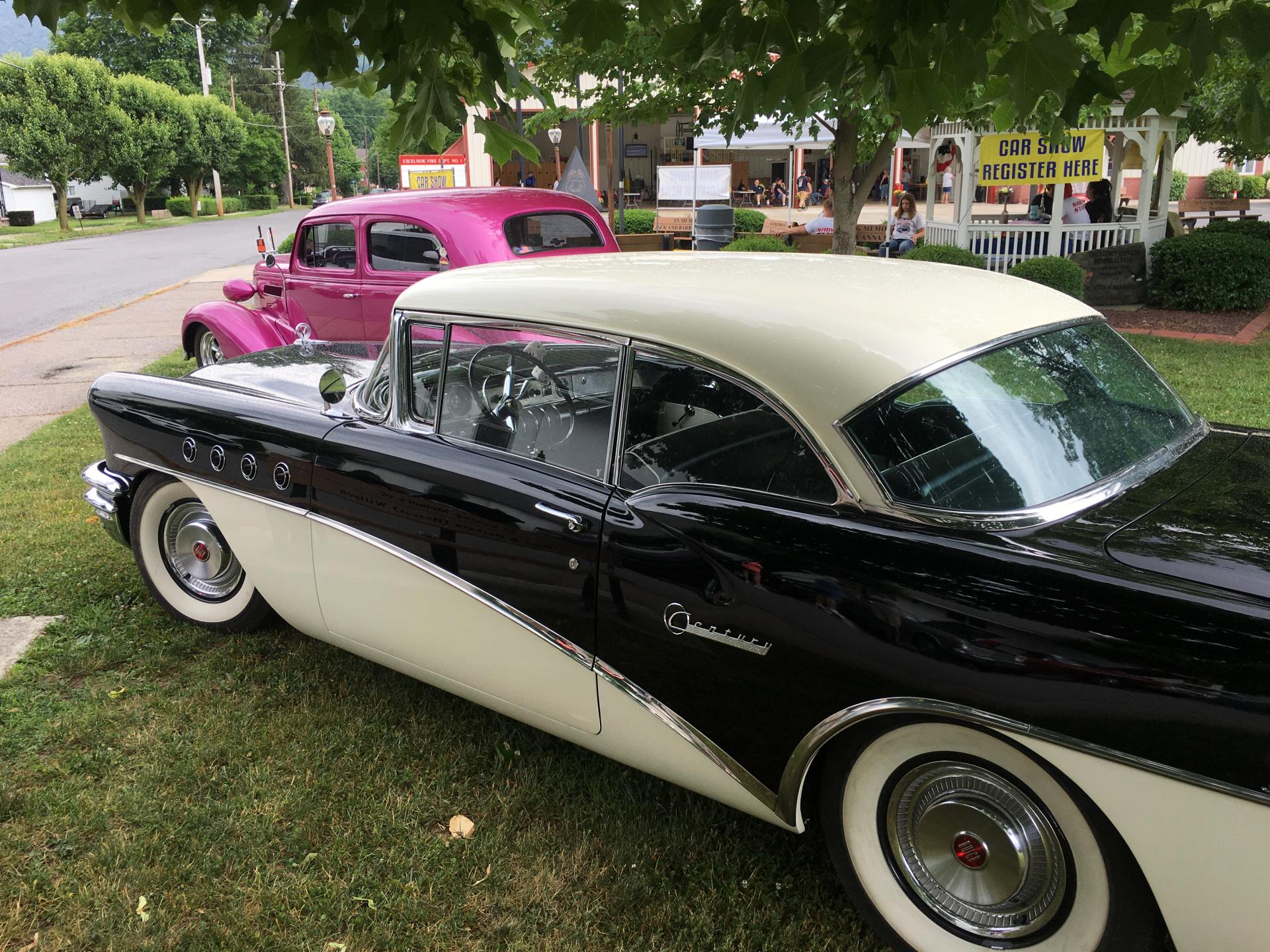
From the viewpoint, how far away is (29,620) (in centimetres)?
435

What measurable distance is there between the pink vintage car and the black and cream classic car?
3660mm

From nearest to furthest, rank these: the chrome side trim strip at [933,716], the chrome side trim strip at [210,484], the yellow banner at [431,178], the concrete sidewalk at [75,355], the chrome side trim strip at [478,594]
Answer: the chrome side trim strip at [933,716] < the chrome side trim strip at [478,594] < the chrome side trim strip at [210,484] < the concrete sidewalk at [75,355] < the yellow banner at [431,178]

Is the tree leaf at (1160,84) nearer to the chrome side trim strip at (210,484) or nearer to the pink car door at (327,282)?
the chrome side trim strip at (210,484)

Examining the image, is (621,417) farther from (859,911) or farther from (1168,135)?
(1168,135)

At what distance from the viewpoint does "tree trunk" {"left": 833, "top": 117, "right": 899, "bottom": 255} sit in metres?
10.2

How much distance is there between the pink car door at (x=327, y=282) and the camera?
295 inches

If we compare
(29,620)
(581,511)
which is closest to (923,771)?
(581,511)

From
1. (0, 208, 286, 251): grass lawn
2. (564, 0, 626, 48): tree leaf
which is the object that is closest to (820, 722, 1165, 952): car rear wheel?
(564, 0, 626, 48): tree leaf

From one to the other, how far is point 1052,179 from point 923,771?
1250 cm

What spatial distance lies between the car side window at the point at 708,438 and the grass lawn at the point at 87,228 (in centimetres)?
3521

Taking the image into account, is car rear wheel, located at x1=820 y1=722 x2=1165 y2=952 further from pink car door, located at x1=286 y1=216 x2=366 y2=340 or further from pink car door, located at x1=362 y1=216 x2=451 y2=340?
pink car door, located at x1=286 y1=216 x2=366 y2=340

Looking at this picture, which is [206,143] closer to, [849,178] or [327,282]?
[849,178]

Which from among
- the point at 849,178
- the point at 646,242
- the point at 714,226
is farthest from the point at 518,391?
the point at 646,242

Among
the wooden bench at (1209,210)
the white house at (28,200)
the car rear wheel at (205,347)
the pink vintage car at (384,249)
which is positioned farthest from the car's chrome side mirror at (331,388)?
the white house at (28,200)
